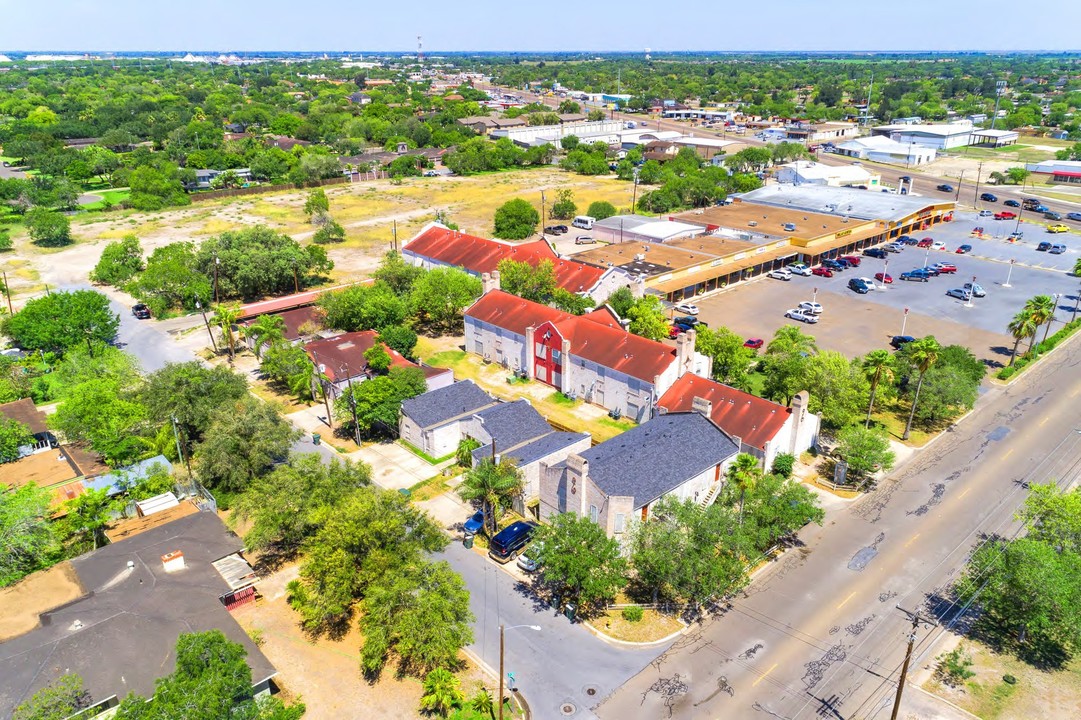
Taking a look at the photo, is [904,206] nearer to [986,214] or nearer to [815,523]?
[986,214]

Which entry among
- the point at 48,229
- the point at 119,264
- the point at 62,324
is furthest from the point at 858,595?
the point at 48,229

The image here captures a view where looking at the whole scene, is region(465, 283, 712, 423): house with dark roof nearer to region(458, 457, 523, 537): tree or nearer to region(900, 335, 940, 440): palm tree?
region(900, 335, 940, 440): palm tree

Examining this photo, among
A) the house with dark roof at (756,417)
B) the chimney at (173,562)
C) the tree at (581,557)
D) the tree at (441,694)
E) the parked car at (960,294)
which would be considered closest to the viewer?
the tree at (441,694)

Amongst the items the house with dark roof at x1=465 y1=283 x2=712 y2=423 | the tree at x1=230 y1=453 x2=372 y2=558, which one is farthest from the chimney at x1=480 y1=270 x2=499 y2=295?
the tree at x1=230 y1=453 x2=372 y2=558

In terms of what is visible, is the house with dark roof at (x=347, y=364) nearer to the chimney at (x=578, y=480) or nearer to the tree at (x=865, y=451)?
the chimney at (x=578, y=480)

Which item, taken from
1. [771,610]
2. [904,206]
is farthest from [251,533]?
[904,206]

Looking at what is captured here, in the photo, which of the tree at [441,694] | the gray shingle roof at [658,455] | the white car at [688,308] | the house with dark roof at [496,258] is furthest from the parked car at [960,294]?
the tree at [441,694]
